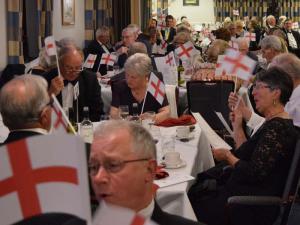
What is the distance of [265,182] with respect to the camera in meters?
3.02

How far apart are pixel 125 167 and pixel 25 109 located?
909mm

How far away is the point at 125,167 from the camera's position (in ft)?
5.93

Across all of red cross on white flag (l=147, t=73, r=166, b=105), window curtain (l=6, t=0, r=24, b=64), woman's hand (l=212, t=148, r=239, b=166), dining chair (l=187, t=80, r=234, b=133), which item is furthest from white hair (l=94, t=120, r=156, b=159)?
window curtain (l=6, t=0, r=24, b=64)

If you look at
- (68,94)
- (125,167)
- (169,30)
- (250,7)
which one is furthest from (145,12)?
(125,167)

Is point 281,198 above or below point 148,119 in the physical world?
below

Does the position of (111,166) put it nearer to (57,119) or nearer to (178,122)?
(57,119)

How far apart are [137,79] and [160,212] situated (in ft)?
8.55

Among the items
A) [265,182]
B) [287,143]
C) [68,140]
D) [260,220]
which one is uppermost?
[68,140]

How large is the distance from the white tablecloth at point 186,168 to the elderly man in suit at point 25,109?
0.68 metres

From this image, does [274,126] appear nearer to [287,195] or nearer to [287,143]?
[287,143]

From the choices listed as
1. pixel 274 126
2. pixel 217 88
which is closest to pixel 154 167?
pixel 274 126

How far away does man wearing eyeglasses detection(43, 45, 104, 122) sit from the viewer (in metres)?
4.47

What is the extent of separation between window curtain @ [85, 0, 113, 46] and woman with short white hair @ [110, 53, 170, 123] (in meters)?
5.76

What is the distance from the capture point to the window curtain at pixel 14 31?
253 inches
